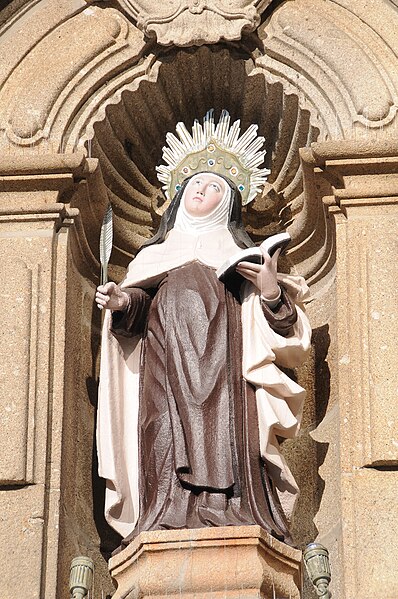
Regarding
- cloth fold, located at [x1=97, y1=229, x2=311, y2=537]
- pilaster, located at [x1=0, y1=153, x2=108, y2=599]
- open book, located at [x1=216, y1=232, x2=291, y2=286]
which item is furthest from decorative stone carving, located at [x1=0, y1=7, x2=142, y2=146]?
open book, located at [x1=216, y1=232, x2=291, y2=286]

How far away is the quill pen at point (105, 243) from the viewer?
8453mm

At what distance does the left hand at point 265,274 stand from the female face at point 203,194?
510 mm

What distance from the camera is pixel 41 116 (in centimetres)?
915

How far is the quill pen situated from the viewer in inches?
333

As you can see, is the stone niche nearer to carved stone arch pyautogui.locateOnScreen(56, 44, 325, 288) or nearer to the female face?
carved stone arch pyautogui.locateOnScreen(56, 44, 325, 288)

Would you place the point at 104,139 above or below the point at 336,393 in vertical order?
above

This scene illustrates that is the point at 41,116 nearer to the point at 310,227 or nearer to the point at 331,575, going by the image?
the point at 310,227

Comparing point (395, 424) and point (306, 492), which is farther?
point (306, 492)

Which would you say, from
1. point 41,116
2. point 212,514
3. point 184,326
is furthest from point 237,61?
point 212,514

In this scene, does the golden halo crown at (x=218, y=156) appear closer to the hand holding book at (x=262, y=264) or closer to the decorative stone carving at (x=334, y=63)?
the decorative stone carving at (x=334, y=63)

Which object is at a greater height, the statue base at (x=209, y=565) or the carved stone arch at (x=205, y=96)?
the carved stone arch at (x=205, y=96)

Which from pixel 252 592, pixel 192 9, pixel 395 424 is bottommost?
pixel 252 592

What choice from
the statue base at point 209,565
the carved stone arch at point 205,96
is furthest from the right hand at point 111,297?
the statue base at point 209,565

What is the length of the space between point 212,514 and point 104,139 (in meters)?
2.18
